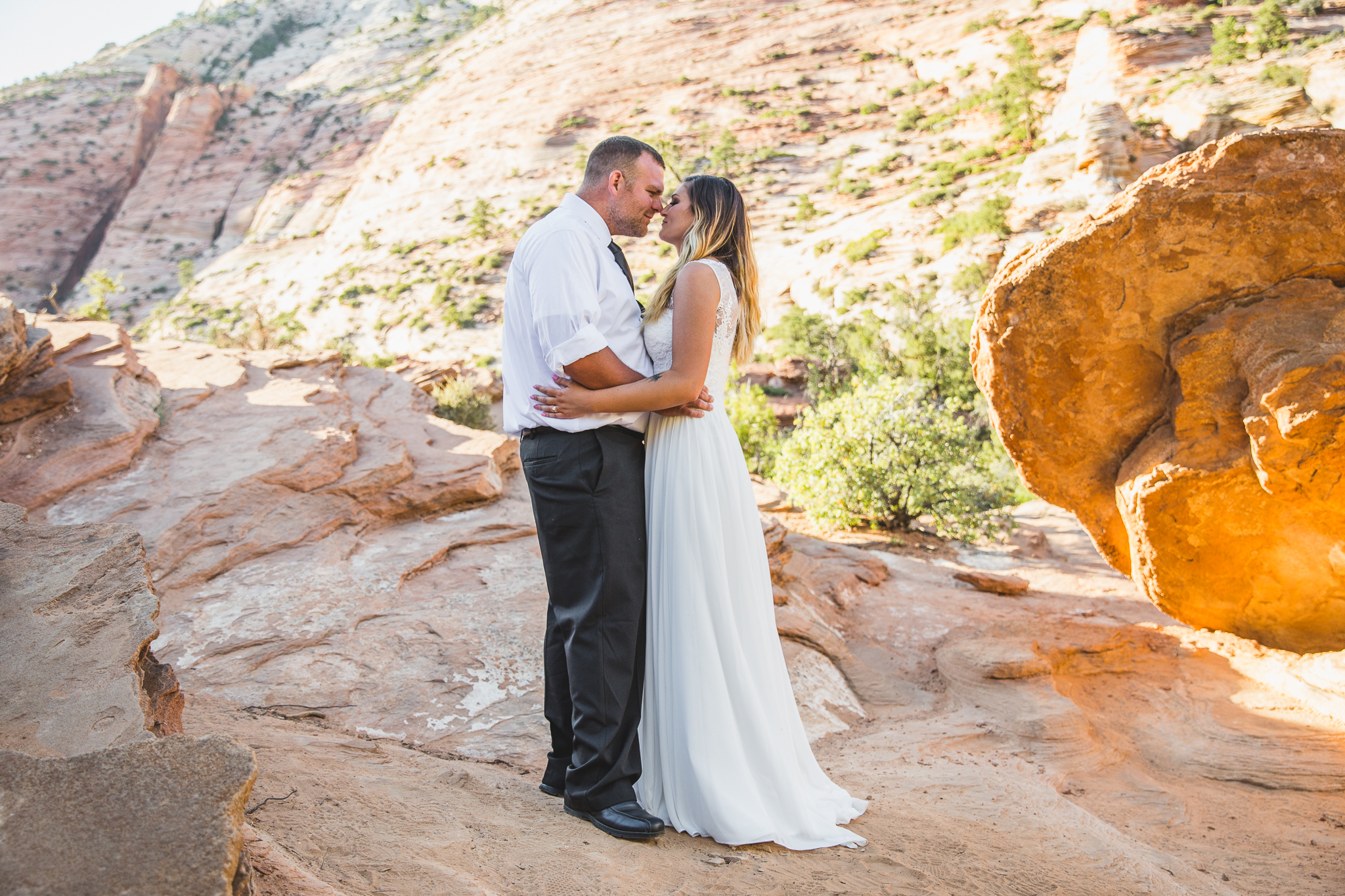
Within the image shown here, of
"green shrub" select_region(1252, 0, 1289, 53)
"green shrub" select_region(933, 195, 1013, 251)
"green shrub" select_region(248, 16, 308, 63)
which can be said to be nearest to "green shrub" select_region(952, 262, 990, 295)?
"green shrub" select_region(933, 195, 1013, 251)

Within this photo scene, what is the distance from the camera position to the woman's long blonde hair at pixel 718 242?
273cm

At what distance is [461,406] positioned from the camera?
10555 mm

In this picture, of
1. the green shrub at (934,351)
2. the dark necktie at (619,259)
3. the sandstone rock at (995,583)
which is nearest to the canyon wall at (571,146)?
the green shrub at (934,351)

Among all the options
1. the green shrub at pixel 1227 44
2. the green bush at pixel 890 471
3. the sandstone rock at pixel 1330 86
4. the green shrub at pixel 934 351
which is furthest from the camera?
the green shrub at pixel 1227 44

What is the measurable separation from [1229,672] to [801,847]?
4.04 m

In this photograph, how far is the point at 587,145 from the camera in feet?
129

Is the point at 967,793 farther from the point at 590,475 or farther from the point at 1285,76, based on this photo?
the point at 1285,76

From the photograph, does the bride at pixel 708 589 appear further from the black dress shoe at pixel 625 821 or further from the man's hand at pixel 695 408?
the black dress shoe at pixel 625 821

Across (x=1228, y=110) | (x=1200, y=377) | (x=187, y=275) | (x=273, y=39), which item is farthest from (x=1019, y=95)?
(x=273, y=39)

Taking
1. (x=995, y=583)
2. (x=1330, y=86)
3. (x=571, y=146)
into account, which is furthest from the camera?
(x=571, y=146)

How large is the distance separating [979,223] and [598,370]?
2288 centimetres

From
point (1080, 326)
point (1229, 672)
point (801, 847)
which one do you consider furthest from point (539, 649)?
point (1229, 672)

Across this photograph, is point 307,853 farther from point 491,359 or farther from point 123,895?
point 491,359

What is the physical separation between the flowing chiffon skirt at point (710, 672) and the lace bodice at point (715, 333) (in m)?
0.18
